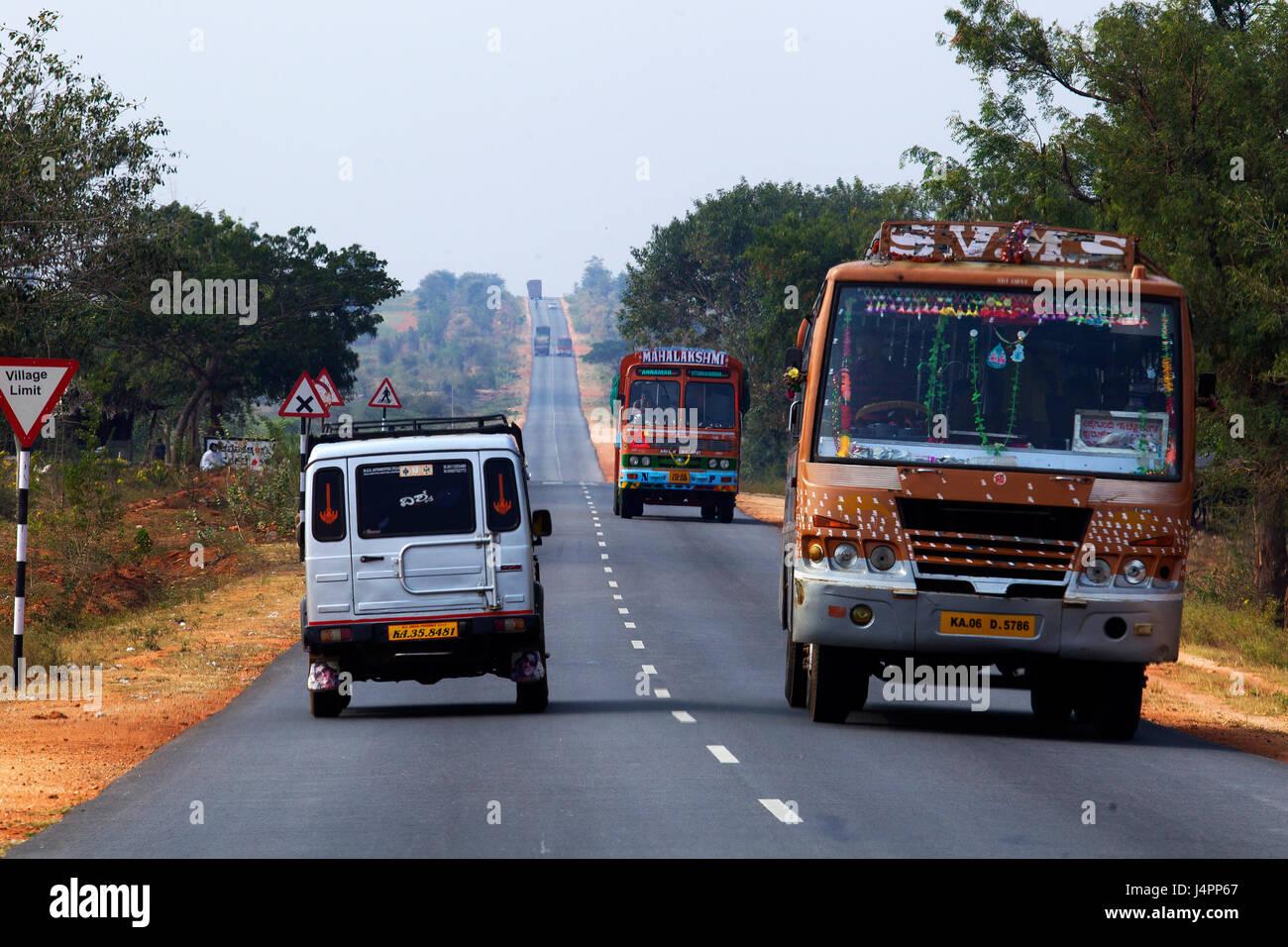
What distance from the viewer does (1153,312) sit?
1247 centimetres

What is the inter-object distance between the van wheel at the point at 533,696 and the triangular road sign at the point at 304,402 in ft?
47.9

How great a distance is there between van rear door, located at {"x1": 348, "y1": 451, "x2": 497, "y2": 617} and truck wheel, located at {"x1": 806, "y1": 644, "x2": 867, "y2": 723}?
271 cm

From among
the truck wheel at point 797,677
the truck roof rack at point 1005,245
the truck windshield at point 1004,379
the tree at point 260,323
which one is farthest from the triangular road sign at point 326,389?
the tree at point 260,323

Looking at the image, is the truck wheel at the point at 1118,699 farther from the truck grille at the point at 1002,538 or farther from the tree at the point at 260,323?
the tree at the point at 260,323

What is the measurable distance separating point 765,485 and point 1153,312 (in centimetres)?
5407

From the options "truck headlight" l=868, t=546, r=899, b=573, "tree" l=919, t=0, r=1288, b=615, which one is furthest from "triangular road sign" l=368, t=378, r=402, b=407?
"truck headlight" l=868, t=546, r=899, b=573

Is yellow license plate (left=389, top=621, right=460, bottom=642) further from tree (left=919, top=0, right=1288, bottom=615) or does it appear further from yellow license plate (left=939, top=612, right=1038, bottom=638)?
tree (left=919, top=0, right=1288, bottom=615)

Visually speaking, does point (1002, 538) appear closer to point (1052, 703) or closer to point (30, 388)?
point (1052, 703)

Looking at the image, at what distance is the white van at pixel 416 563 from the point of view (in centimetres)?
1391

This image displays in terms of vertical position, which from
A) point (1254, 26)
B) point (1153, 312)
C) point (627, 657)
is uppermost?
point (1254, 26)

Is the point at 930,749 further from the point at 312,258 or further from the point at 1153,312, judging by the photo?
the point at 312,258
